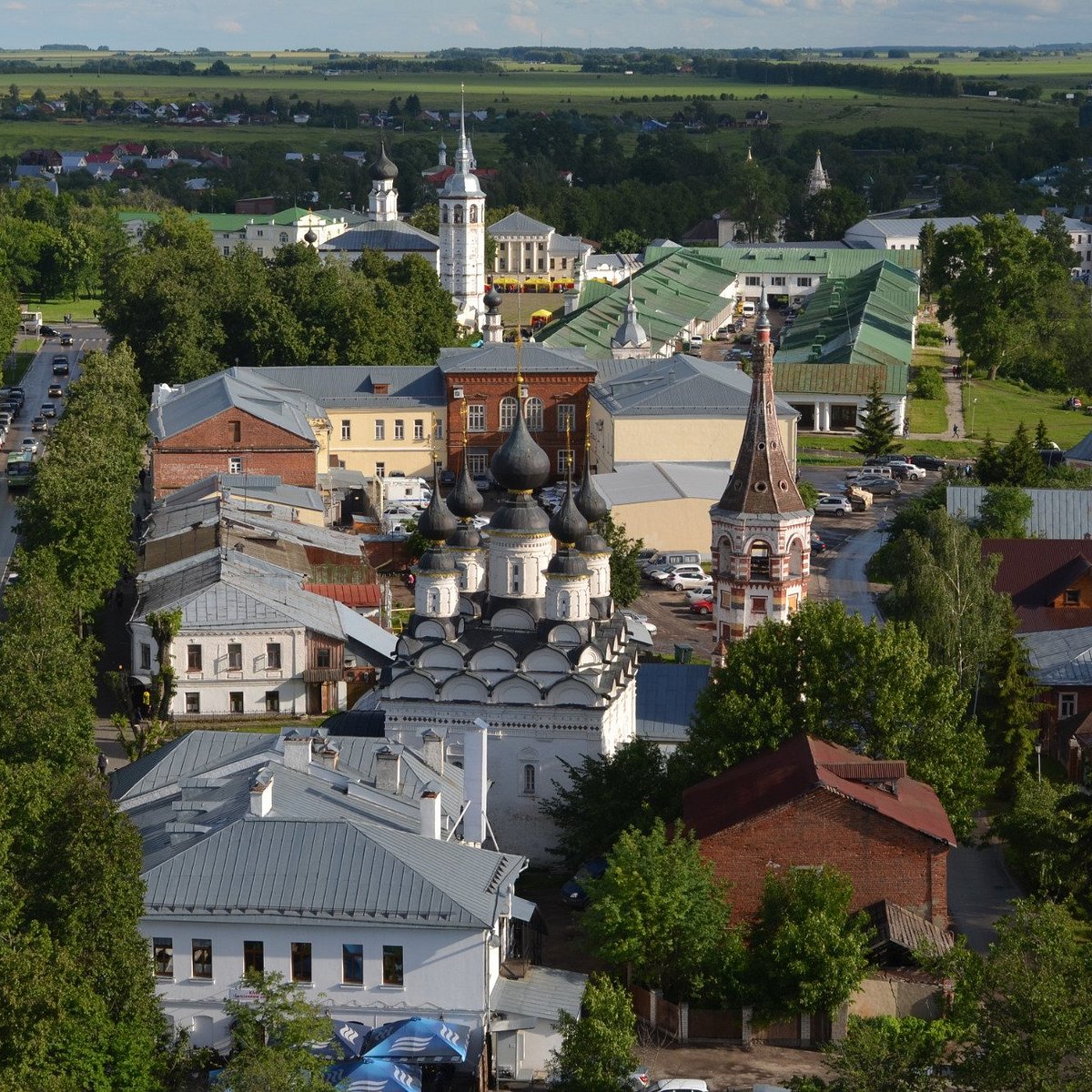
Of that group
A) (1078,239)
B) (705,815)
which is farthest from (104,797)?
(1078,239)

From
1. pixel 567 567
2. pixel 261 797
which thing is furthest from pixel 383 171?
pixel 261 797

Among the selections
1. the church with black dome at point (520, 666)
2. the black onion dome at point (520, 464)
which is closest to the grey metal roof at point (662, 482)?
the black onion dome at point (520, 464)

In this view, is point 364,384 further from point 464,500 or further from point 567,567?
point 567,567

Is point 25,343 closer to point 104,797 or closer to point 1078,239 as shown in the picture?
point 1078,239

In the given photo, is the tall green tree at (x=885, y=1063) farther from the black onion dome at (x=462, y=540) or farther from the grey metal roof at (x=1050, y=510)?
the grey metal roof at (x=1050, y=510)

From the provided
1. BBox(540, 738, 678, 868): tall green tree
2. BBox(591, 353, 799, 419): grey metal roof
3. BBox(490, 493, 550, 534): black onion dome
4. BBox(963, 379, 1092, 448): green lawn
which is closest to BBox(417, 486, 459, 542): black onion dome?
BBox(490, 493, 550, 534): black onion dome

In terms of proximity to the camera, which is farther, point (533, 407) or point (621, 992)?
point (533, 407)
